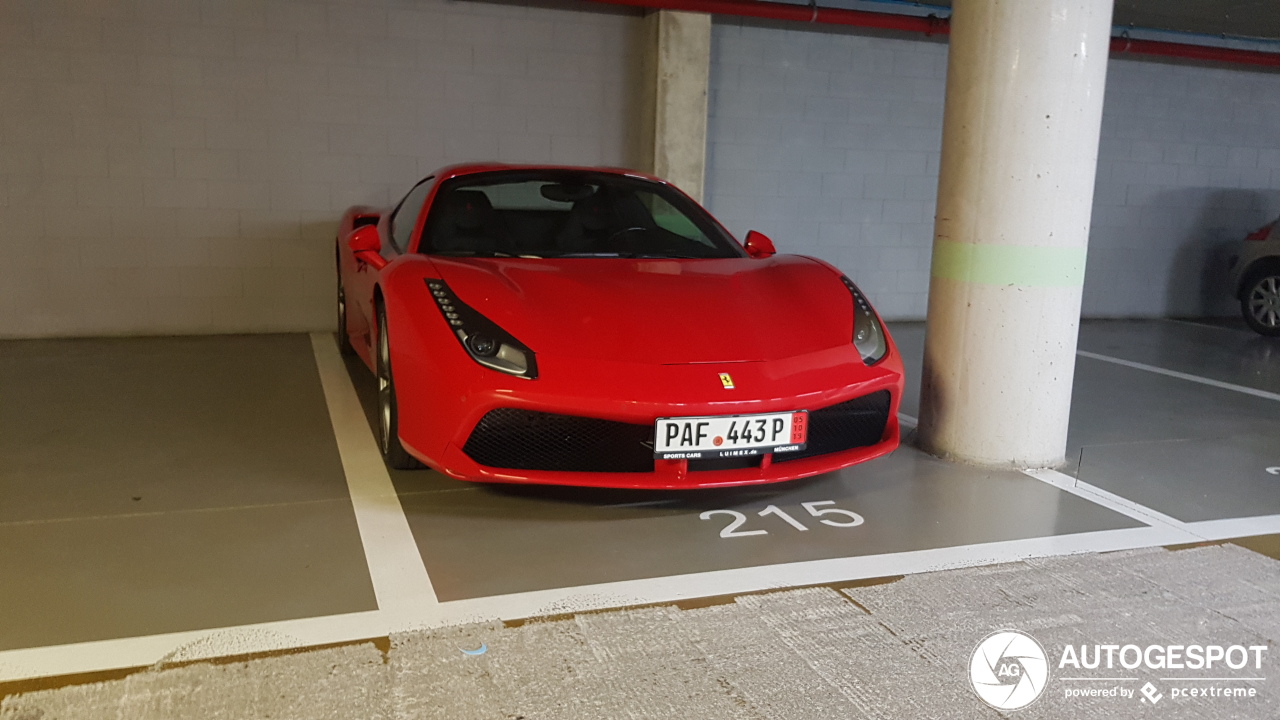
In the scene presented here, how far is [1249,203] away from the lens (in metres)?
8.91

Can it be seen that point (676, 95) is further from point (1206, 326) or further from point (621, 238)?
point (1206, 326)

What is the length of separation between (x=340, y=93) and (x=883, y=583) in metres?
5.28

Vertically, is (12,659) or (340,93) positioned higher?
(340,93)

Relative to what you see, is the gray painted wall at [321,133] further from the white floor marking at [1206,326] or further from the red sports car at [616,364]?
the red sports car at [616,364]

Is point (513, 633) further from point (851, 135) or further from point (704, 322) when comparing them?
point (851, 135)

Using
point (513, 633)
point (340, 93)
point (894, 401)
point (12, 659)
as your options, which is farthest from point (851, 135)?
point (12, 659)

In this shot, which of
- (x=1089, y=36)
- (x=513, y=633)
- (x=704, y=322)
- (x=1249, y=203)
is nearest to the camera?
(x=513, y=633)

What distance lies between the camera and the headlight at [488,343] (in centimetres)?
281

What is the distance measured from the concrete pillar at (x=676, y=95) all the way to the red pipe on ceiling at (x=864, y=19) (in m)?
0.11

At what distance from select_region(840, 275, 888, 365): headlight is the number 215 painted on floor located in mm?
509

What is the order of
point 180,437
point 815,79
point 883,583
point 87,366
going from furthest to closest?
1. point 815,79
2. point 87,366
3. point 180,437
4. point 883,583

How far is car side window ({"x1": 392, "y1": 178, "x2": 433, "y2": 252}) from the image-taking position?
388 centimetres

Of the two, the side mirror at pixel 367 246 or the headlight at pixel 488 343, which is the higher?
the side mirror at pixel 367 246

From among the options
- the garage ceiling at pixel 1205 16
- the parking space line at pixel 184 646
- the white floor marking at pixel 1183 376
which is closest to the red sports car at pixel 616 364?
the parking space line at pixel 184 646
